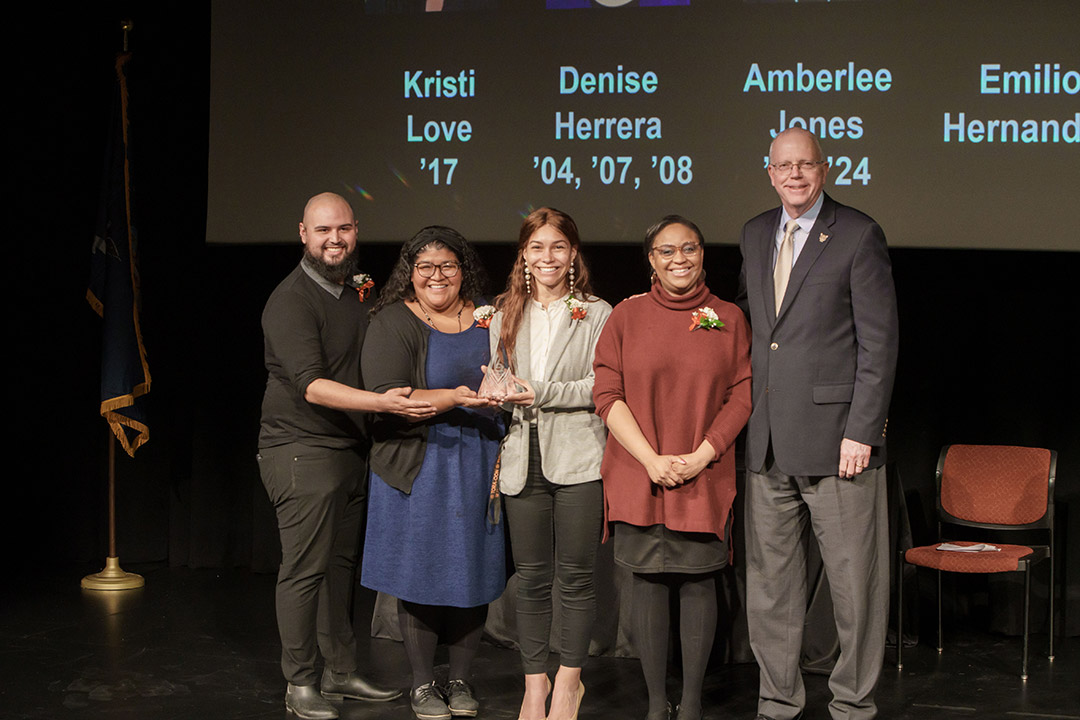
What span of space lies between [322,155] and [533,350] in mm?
1675

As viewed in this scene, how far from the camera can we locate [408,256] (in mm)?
3389

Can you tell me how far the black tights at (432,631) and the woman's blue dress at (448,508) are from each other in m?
0.10

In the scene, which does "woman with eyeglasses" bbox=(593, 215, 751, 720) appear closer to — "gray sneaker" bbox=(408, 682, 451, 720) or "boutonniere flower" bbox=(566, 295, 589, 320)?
"boutonniere flower" bbox=(566, 295, 589, 320)

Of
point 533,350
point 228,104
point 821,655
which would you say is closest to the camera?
point 533,350

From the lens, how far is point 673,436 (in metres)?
3.17

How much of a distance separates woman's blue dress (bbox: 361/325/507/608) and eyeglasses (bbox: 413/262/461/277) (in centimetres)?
18

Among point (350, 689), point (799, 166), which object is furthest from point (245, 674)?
point (799, 166)

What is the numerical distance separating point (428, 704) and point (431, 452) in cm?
78

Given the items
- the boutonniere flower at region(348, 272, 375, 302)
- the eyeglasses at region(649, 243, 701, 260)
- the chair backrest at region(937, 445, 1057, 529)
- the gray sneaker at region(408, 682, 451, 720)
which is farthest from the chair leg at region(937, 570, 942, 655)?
the boutonniere flower at region(348, 272, 375, 302)

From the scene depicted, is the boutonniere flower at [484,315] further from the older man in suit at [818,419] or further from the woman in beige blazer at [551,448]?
the older man in suit at [818,419]

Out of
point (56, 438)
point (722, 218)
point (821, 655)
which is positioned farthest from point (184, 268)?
point (821, 655)

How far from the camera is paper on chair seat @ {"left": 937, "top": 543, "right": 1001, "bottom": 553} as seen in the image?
4156 mm

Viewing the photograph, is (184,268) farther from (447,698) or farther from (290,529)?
(447,698)

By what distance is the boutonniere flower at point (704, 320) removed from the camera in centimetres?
317
